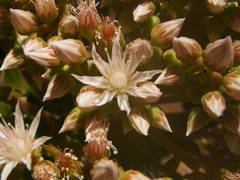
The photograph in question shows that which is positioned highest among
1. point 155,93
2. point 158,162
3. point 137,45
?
point 137,45

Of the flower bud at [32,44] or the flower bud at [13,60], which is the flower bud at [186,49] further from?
the flower bud at [13,60]

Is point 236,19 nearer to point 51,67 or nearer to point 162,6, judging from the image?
point 162,6

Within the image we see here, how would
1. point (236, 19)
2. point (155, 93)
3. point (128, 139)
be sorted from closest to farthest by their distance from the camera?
point (155, 93), point (236, 19), point (128, 139)

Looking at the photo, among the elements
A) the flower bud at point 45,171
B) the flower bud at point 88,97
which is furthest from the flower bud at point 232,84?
the flower bud at point 45,171

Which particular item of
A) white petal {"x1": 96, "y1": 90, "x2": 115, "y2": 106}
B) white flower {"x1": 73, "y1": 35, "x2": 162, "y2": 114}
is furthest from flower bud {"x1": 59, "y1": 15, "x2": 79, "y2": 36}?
white petal {"x1": 96, "y1": 90, "x2": 115, "y2": 106}

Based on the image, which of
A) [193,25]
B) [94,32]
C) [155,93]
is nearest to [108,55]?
[94,32]

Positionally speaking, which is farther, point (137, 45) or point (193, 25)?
point (193, 25)

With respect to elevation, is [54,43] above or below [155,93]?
above

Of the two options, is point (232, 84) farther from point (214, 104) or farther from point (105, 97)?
point (105, 97)
